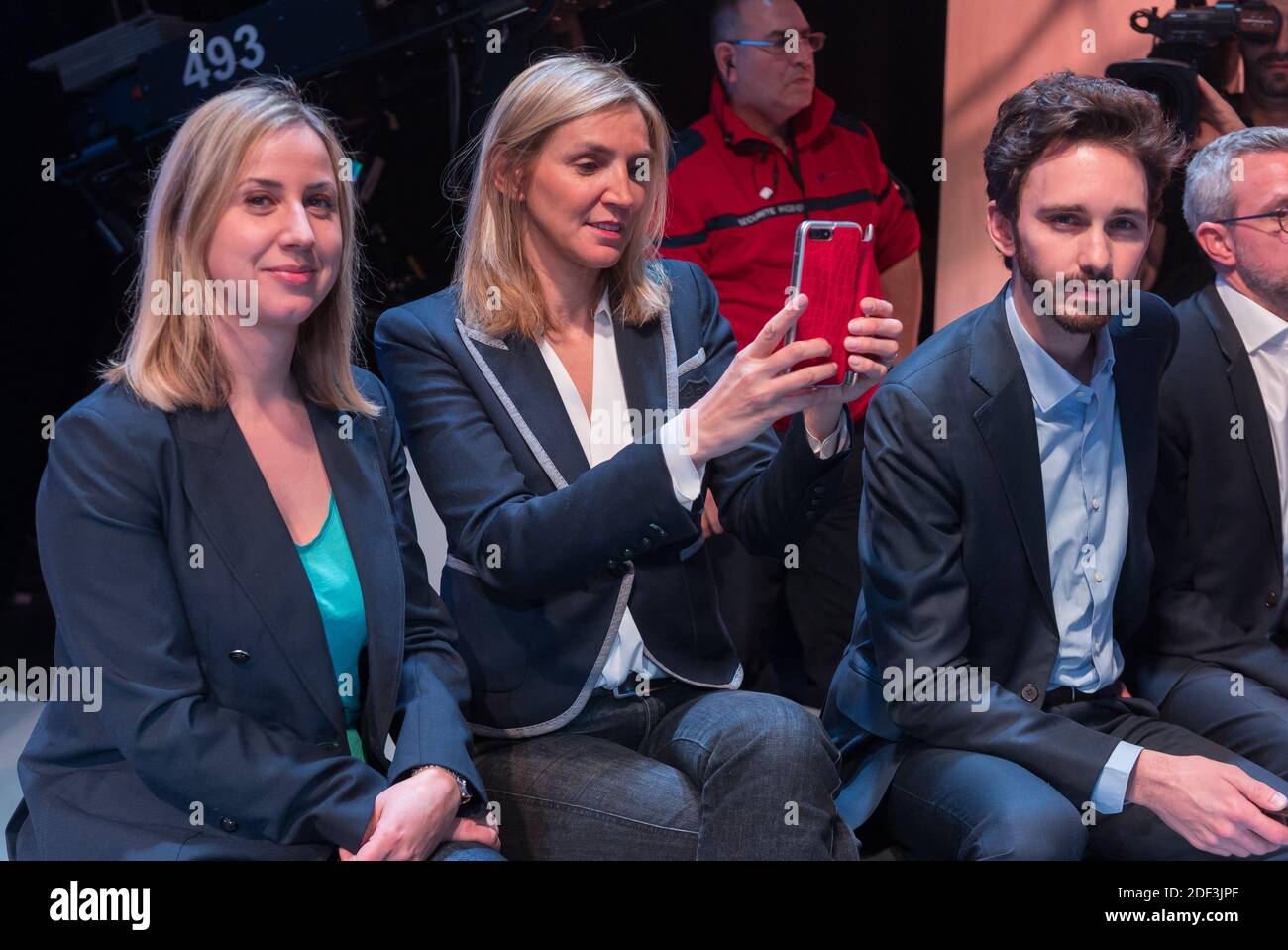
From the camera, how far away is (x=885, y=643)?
6.17ft

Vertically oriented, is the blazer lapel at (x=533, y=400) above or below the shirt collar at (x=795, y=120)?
below

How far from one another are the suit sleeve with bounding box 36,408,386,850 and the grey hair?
70.5 inches

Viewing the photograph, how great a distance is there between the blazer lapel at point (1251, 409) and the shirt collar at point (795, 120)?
1109 mm

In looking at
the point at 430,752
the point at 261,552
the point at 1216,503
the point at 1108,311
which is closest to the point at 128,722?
the point at 261,552

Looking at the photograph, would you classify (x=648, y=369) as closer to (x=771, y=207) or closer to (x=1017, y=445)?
(x=1017, y=445)

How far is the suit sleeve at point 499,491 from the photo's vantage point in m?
1.76

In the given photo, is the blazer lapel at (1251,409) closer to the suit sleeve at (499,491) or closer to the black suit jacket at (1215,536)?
the black suit jacket at (1215,536)

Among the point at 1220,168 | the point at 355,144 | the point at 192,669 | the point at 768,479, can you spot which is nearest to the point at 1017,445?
the point at 768,479

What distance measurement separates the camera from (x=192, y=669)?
5.33 feet

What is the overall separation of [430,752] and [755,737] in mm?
425

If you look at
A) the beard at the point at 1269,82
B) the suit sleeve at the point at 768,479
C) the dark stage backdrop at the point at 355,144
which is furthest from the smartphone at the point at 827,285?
the beard at the point at 1269,82

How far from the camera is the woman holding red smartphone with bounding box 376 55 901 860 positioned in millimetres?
1729

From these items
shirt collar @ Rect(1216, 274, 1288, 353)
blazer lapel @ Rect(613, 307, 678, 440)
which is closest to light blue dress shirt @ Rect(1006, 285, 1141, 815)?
shirt collar @ Rect(1216, 274, 1288, 353)
